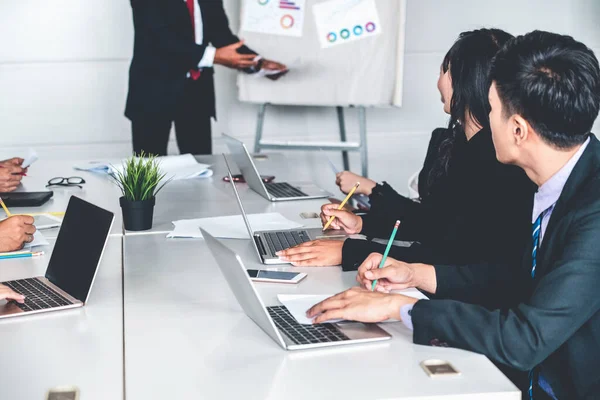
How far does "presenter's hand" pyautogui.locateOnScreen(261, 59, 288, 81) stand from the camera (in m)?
4.42

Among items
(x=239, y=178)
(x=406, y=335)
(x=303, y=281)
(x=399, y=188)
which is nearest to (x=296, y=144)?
(x=399, y=188)

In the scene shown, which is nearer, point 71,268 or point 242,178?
point 71,268

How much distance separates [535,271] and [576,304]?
0.20 meters

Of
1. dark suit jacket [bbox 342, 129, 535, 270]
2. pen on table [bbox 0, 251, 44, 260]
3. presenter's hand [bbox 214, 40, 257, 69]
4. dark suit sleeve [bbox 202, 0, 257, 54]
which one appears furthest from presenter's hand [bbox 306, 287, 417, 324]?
dark suit sleeve [bbox 202, 0, 257, 54]

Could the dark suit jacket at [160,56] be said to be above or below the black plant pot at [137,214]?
above

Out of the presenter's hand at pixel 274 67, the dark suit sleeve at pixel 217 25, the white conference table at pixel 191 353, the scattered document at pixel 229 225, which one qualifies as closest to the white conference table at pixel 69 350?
the white conference table at pixel 191 353

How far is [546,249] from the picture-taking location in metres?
1.51

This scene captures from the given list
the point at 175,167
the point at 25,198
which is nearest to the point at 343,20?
the point at 175,167

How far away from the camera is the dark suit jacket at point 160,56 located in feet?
12.5

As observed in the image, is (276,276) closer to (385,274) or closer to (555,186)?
(385,274)

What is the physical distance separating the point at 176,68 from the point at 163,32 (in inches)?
7.8

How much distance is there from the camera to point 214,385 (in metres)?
1.25

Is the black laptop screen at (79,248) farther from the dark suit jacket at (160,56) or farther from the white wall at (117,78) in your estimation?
the white wall at (117,78)

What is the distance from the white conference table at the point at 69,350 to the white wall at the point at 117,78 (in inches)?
128
